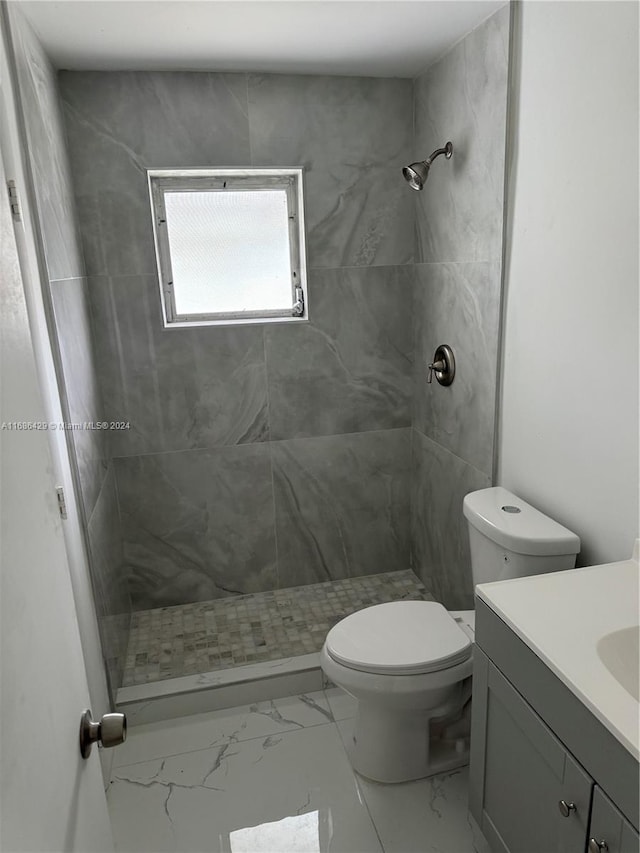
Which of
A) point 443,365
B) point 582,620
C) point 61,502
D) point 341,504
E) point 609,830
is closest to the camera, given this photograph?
point 609,830

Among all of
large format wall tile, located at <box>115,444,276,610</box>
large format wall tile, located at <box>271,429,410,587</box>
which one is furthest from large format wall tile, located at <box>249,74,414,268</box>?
large format wall tile, located at <box>115,444,276,610</box>

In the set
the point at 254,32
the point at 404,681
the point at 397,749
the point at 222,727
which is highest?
the point at 254,32

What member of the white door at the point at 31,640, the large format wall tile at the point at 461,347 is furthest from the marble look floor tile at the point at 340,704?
the white door at the point at 31,640

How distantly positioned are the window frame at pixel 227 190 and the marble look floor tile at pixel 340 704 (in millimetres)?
1526

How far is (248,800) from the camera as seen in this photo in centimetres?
182

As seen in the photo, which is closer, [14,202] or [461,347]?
[14,202]

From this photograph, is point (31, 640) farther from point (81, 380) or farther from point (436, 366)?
point (436, 366)

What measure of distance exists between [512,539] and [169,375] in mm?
1544

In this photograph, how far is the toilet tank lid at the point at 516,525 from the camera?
1.61m

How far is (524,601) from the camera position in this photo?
1301 mm

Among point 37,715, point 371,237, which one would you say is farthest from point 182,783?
point 371,237

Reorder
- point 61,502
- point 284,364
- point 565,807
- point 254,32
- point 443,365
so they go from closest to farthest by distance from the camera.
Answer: point 565,807, point 61,502, point 254,32, point 443,365, point 284,364

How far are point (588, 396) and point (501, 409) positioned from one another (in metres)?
0.46

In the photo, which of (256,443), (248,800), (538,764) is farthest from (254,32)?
(248,800)
